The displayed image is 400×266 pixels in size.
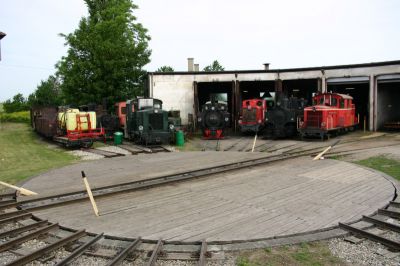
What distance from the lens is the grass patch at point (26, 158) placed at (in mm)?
11961

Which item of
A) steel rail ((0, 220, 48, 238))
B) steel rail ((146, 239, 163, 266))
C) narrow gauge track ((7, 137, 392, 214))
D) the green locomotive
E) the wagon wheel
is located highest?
the green locomotive

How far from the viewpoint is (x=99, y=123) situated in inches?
891

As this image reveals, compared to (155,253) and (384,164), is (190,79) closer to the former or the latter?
(384,164)

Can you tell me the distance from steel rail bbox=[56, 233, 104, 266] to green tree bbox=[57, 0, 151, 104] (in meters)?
25.0

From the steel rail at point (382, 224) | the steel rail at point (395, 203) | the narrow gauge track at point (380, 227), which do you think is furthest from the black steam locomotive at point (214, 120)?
the steel rail at point (382, 224)

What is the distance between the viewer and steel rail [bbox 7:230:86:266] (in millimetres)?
4898

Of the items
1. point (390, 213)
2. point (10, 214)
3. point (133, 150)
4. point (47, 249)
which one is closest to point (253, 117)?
point (133, 150)

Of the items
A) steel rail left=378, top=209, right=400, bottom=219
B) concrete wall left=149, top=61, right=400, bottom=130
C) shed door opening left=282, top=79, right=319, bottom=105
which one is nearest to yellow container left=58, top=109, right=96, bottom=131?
concrete wall left=149, top=61, right=400, bottom=130

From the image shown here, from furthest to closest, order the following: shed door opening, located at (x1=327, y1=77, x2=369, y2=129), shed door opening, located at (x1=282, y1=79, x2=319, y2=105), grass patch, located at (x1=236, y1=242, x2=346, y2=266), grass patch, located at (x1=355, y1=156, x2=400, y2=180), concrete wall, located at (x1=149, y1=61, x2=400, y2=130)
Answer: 1. shed door opening, located at (x1=282, y1=79, x2=319, y2=105)
2. shed door opening, located at (x1=327, y1=77, x2=369, y2=129)
3. concrete wall, located at (x1=149, y1=61, x2=400, y2=130)
4. grass patch, located at (x1=355, y1=156, x2=400, y2=180)
5. grass patch, located at (x1=236, y1=242, x2=346, y2=266)

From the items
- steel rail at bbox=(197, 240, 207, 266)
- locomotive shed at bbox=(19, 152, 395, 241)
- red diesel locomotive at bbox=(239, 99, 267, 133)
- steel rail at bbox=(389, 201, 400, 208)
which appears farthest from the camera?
red diesel locomotive at bbox=(239, 99, 267, 133)

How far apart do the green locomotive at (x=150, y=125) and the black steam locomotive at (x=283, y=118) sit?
6.57m

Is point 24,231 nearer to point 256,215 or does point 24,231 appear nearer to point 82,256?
point 82,256

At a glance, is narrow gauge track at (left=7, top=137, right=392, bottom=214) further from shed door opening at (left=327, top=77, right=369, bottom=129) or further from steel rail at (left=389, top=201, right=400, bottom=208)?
shed door opening at (left=327, top=77, right=369, bottom=129)

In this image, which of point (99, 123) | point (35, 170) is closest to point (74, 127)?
point (99, 123)
